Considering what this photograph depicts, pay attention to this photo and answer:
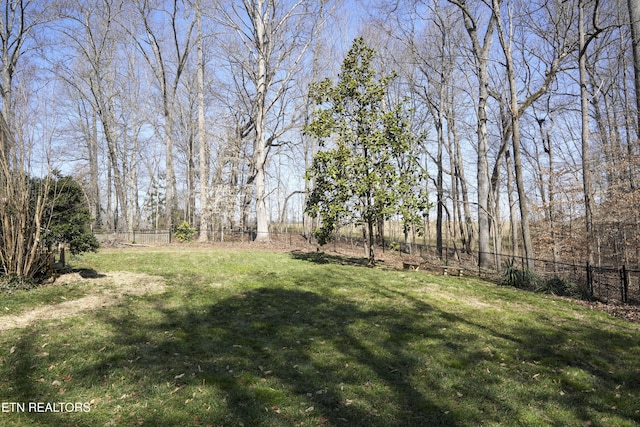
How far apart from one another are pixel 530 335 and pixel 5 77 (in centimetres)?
2298

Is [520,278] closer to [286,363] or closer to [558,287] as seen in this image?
[558,287]

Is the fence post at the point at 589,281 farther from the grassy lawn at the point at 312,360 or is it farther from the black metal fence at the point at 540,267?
the grassy lawn at the point at 312,360

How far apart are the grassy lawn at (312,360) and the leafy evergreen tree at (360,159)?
12.2ft

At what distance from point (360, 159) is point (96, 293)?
8.24 meters

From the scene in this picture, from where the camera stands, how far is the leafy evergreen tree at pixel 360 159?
12320 mm

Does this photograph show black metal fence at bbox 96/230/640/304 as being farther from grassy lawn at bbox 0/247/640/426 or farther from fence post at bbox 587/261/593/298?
grassy lawn at bbox 0/247/640/426

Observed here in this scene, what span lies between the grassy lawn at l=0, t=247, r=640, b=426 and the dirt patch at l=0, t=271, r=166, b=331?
4.7 inches

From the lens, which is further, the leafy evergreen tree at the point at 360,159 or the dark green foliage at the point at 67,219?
the leafy evergreen tree at the point at 360,159

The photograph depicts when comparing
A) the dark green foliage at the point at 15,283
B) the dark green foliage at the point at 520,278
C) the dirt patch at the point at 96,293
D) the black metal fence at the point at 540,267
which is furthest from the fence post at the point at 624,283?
the dark green foliage at the point at 15,283

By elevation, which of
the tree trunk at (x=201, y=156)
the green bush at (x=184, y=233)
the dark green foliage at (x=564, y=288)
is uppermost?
the tree trunk at (x=201, y=156)

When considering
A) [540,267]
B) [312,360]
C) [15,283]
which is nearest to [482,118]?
[540,267]

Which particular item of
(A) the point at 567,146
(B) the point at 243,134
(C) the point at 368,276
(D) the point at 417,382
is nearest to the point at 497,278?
(C) the point at 368,276

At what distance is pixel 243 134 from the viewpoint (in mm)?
26078

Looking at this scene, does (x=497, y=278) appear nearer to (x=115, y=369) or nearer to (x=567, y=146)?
(x=115, y=369)
